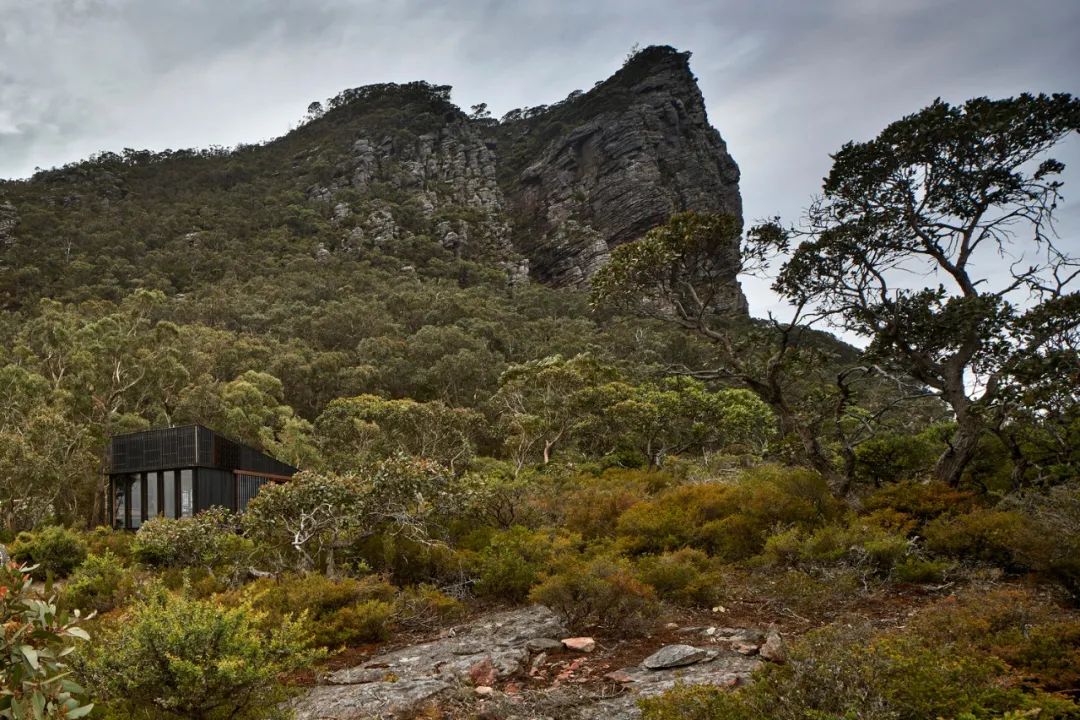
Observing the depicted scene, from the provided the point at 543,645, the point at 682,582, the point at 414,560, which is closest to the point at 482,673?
the point at 543,645

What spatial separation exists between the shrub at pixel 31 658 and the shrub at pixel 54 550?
42.7ft

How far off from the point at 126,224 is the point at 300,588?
72.1 m

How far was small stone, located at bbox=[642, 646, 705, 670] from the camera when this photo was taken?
639cm

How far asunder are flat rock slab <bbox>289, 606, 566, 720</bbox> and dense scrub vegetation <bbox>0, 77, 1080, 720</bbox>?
1.39ft

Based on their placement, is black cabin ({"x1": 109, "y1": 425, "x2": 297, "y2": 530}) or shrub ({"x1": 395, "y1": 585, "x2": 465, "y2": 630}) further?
black cabin ({"x1": 109, "y1": 425, "x2": 297, "y2": 530})

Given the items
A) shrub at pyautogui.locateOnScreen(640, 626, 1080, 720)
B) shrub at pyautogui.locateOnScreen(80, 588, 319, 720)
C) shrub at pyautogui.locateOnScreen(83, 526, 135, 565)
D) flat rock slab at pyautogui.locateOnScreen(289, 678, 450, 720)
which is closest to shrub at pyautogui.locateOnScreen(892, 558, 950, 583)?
shrub at pyautogui.locateOnScreen(640, 626, 1080, 720)

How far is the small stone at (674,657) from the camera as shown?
6387 mm

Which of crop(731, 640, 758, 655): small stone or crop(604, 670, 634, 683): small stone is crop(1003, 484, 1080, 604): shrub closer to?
crop(731, 640, 758, 655): small stone

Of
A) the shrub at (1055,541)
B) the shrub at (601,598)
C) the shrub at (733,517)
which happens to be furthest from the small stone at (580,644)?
the shrub at (1055,541)

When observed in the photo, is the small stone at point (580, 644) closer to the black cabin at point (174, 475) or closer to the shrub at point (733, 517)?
the shrub at point (733, 517)

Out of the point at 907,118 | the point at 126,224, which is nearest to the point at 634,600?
the point at 907,118

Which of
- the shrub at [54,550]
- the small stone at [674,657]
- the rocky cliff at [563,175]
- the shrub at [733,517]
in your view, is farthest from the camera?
the rocky cliff at [563,175]

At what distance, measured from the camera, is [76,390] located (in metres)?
27.7

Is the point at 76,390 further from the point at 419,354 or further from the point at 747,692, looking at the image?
the point at 747,692
